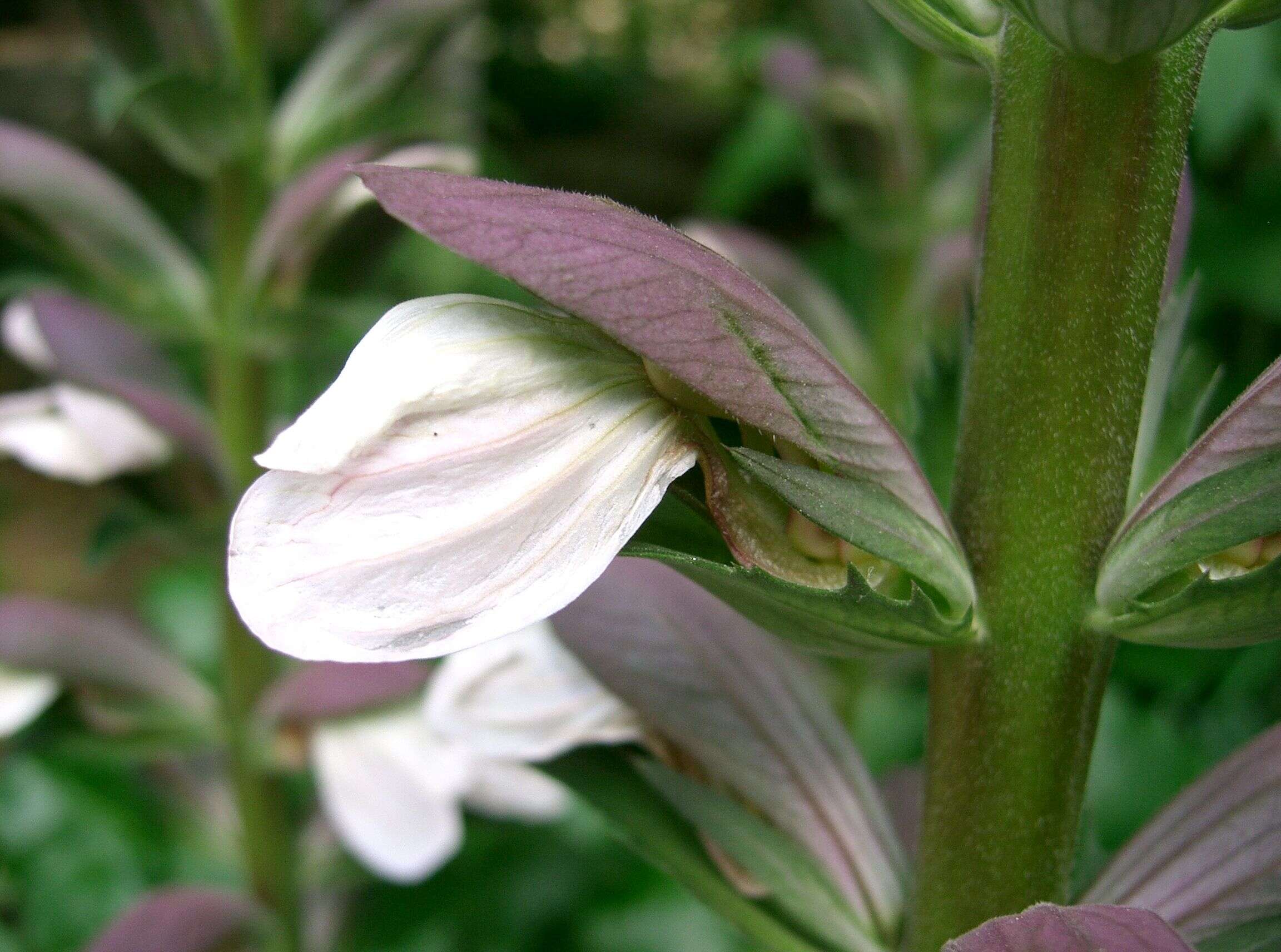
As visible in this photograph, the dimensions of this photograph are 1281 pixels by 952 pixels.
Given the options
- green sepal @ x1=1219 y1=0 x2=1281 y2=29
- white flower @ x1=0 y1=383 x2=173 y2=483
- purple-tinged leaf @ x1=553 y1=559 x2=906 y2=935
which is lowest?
white flower @ x1=0 y1=383 x2=173 y2=483

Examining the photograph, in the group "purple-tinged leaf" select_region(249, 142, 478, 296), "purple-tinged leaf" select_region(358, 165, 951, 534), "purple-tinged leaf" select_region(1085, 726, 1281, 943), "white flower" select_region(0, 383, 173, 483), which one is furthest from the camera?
"white flower" select_region(0, 383, 173, 483)

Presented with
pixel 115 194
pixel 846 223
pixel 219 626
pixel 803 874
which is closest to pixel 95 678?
pixel 219 626

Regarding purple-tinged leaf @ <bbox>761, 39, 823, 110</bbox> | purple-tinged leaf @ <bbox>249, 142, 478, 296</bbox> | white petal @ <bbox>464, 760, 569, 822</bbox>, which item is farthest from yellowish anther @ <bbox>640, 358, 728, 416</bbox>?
purple-tinged leaf @ <bbox>761, 39, 823, 110</bbox>

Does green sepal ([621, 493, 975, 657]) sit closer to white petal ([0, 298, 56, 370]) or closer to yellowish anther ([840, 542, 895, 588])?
yellowish anther ([840, 542, 895, 588])

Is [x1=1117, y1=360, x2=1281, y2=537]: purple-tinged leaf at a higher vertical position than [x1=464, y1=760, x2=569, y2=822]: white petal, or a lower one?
higher

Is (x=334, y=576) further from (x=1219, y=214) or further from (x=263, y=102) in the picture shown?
(x=1219, y=214)

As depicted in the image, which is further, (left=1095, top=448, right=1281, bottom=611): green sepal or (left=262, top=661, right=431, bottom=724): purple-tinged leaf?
(left=262, top=661, right=431, bottom=724): purple-tinged leaf

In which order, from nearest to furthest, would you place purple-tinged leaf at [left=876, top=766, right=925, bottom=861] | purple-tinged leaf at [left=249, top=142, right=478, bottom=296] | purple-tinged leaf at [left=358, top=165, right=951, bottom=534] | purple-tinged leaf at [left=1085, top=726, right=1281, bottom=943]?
purple-tinged leaf at [left=358, top=165, right=951, bottom=534]
purple-tinged leaf at [left=1085, top=726, right=1281, bottom=943]
purple-tinged leaf at [left=876, top=766, right=925, bottom=861]
purple-tinged leaf at [left=249, top=142, right=478, bottom=296]
